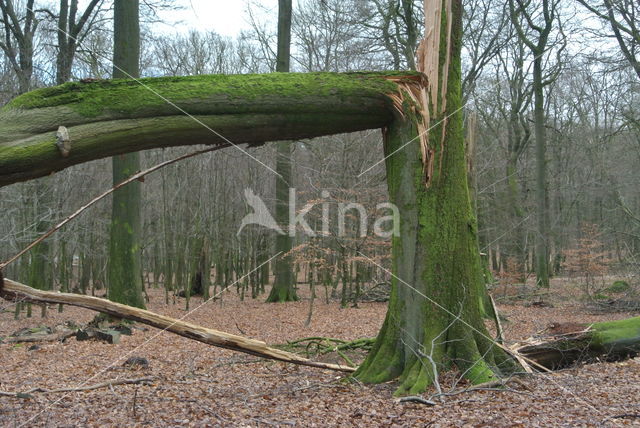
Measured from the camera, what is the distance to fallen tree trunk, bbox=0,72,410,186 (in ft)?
12.7

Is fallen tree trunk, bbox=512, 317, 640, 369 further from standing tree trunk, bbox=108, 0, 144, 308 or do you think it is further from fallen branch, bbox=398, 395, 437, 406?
standing tree trunk, bbox=108, 0, 144, 308

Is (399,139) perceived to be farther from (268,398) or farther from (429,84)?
(268,398)

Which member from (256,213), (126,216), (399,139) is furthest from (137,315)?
(256,213)

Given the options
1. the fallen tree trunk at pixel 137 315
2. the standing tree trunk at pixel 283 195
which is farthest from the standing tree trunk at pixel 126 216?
the fallen tree trunk at pixel 137 315

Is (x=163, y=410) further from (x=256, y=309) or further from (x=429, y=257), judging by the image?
(x=256, y=309)

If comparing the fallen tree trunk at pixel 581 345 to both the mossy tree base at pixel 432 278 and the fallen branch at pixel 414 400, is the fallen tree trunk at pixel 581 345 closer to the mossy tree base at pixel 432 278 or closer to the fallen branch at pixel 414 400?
the mossy tree base at pixel 432 278

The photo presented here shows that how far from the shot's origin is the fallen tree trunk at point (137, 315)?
4.34 m

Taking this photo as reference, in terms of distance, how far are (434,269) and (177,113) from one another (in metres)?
→ 2.76

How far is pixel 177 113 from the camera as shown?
14.5 ft

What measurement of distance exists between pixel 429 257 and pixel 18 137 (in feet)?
11.8

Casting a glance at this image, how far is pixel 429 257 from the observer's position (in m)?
5.11

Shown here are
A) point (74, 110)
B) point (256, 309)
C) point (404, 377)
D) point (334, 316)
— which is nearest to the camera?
point (74, 110)

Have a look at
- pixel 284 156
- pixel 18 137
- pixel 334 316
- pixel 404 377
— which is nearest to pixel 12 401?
pixel 18 137

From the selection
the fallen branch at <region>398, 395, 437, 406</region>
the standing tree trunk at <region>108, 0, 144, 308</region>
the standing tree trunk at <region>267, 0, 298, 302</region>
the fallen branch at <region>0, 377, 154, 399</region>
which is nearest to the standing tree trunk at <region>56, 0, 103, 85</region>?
the standing tree trunk at <region>108, 0, 144, 308</region>
